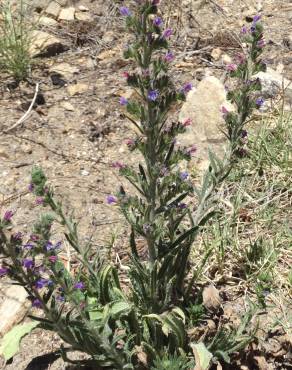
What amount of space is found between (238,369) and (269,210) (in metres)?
1.23

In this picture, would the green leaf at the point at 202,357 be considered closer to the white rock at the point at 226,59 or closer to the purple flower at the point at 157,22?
the purple flower at the point at 157,22

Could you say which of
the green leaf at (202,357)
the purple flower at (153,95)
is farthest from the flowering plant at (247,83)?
the green leaf at (202,357)

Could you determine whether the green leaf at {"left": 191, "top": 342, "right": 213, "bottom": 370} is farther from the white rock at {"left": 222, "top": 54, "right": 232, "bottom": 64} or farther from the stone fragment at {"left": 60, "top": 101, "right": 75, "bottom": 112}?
the white rock at {"left": 222, "top": 54, "right": 232, "bottom": 64}

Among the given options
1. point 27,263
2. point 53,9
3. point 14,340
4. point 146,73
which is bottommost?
point 14,340

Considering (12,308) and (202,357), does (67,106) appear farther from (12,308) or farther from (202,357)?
(202,357)

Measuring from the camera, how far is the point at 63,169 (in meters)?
4.15

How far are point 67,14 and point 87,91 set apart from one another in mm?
1306

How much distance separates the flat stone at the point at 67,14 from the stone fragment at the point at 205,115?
191cm

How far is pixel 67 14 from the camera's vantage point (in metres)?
5.67

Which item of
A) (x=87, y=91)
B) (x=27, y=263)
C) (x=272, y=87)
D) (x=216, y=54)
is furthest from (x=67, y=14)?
(x=27, y=263)

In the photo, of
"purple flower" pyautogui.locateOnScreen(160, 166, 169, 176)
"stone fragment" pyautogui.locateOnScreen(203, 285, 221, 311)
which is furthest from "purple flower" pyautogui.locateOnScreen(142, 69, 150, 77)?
"stone fragment" pyautogui.locateOnScreen(203, 285, 221, 311)

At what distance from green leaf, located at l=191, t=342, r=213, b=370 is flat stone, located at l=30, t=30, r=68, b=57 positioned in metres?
3.66

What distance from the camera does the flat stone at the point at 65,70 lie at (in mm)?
5055

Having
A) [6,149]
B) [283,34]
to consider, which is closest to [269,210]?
[6,149]
